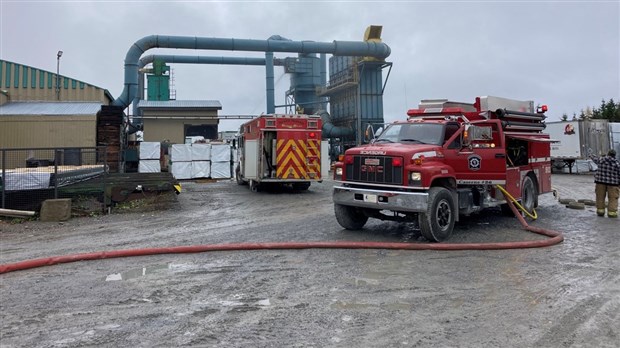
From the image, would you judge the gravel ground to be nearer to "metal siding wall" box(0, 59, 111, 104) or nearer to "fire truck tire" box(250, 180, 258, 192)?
"fire truck tire" box(250, 180, 258, 192)

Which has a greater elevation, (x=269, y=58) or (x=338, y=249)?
(x=269, y=58)

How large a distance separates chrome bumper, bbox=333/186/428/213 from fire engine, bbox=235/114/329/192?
8.11 meters

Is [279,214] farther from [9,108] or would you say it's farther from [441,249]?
[9,108]

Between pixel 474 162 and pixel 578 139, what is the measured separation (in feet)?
74.2

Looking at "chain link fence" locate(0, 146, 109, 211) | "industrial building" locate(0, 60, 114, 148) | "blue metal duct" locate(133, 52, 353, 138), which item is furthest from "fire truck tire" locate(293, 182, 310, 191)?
"blue metal duct" locate(133, 52, 353, 138)

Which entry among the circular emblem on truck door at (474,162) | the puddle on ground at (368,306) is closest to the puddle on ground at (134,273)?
the puddle on ground at (368,306)

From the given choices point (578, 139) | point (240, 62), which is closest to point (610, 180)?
A: point (578, 139)

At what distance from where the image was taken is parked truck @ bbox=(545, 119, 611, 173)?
27.9 metres

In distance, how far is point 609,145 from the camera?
29.3 m

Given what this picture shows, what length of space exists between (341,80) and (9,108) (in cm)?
2756

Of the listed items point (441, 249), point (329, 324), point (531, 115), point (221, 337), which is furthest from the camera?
point (531, 115)

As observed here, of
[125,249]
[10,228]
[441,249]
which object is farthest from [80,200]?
[441,249]

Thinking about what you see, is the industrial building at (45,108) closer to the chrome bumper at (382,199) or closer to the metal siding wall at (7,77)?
the metal siding wall at (7,77)

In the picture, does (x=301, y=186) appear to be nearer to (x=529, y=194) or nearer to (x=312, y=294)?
(x=529, y=194)
